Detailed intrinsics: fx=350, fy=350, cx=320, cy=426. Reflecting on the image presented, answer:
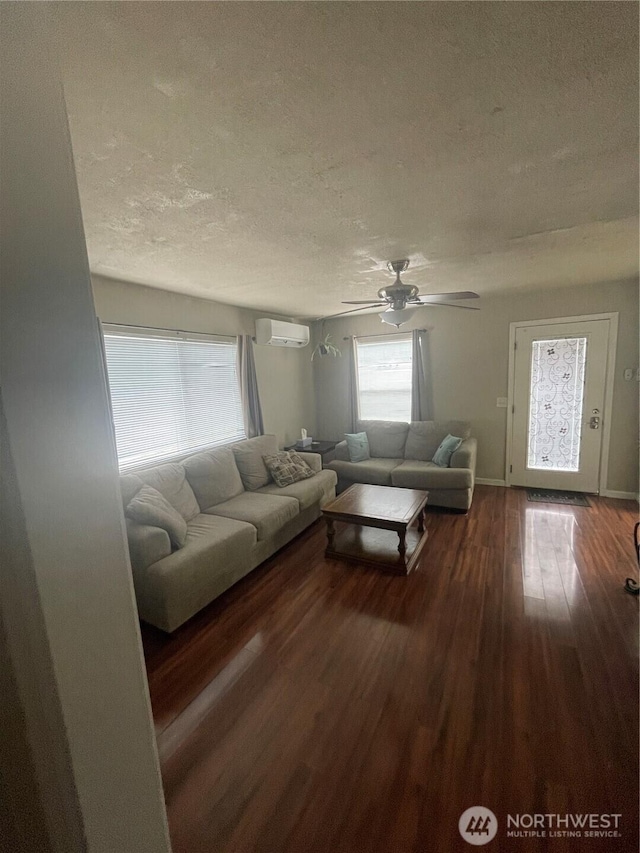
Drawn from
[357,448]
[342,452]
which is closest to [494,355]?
[357,448]

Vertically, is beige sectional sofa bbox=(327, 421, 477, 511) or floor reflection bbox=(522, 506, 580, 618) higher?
beige sectional sofa bbox=(327, 421, 477, 511)

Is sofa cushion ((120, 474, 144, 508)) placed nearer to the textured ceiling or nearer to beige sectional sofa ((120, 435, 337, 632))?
beige sectional sofa ((120, 435, 337, 632))

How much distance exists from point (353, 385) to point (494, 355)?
1.93 metres

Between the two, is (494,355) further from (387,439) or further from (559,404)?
(387,439)

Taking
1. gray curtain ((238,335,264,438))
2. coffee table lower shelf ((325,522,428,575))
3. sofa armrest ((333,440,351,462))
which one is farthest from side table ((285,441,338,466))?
coffee table lower shelf ((325,522,428,575))

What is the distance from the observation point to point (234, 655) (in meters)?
2.05

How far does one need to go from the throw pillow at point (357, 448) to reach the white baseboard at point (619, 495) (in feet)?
9.09

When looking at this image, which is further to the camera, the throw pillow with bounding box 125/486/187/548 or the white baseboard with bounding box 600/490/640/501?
the white baseboard with bounding box 600/490/640/501

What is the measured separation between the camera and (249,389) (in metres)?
4.30

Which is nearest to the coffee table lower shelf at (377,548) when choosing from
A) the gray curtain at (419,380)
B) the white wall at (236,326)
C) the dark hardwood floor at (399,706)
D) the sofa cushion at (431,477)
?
the dark hardwood floor at (399,706)

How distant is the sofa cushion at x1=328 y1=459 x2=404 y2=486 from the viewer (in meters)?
4.19

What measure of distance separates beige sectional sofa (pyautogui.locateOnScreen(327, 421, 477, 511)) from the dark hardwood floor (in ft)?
3.55

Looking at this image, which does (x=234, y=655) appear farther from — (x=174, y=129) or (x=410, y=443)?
(x=410, y=443)

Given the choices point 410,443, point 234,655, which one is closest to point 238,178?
point 234,655
